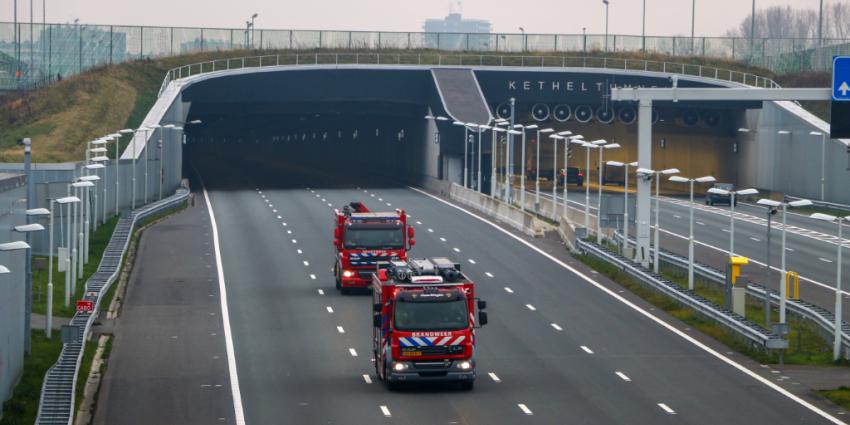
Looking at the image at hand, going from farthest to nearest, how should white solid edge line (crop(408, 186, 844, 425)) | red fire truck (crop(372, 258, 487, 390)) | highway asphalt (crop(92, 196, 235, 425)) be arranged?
red fire truck (crop(372, 258, 487, 390))
white solid edge line (crop(408, 186, 844, 425))
highway asphalt (crop(92, 196, 235, 425))

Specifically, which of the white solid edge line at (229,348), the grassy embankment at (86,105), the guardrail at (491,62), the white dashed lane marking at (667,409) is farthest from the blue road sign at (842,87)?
the guardrail at (491,62)

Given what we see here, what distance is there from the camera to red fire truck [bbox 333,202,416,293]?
5297 cm

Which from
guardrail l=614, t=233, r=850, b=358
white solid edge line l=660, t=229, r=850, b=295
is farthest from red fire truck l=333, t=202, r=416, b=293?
white solid edge line l=660, t=229, r=850, b=295

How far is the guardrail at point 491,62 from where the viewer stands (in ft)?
402

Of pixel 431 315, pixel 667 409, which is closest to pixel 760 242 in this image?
pixel 667 409

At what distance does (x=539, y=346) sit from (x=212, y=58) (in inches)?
3475

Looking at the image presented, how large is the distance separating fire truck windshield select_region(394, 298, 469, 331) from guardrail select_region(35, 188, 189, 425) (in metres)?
7.97

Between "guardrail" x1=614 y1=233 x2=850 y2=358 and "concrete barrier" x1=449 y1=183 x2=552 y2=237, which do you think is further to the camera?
"concrete barrier" x1=449 y1=183 x2=552 y2=237

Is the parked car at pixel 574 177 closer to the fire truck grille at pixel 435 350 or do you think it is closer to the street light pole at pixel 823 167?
the street light pole at pixel 823 167

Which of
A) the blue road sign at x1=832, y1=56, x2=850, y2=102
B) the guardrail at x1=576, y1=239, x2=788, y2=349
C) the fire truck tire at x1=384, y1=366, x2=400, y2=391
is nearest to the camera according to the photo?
the fire truck tire at x1=384, y1=366, x2=400, y2=391

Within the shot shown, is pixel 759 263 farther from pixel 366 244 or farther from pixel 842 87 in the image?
pixel 842 87

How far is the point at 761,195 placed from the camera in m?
109

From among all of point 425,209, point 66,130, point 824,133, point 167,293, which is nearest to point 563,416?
point 167,293

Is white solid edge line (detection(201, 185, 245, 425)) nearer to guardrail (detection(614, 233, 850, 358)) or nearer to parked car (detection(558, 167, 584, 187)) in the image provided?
guardrail (detection(614, 233, 850, 358))
